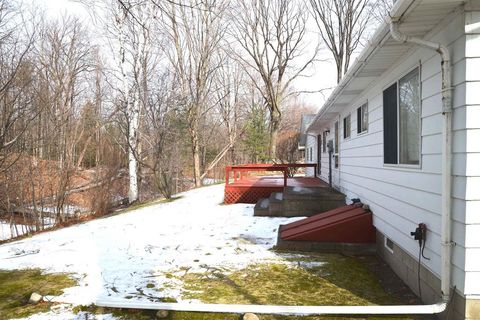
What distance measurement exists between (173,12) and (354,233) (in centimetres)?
1618

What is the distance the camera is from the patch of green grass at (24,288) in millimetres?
3395

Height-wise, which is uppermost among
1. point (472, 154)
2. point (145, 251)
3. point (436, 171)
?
point (472, 154)

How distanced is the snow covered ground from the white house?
196cm

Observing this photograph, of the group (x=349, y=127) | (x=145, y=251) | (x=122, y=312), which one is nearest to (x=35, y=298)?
(x=122, y=312)

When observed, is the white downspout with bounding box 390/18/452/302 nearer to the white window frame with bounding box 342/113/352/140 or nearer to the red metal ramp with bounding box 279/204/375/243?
the red metal ramp with bounding box 279/204/375/243

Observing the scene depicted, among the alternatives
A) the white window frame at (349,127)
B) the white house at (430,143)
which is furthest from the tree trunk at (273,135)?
the white house at (430,143)

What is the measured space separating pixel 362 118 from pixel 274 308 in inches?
169

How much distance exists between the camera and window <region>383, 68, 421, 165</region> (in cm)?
373

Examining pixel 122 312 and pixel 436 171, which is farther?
pixel 122 312

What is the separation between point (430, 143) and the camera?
3211mm

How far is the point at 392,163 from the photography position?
4.43 metres

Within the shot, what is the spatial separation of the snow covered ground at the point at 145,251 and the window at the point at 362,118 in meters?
2.50

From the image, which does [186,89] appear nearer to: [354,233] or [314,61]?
[314,61]

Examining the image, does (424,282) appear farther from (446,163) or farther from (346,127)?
(346,127)
